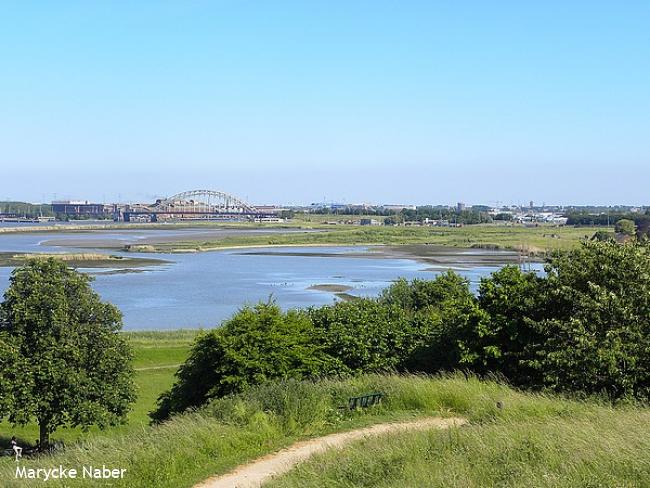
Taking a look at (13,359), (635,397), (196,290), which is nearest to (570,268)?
(635,397)

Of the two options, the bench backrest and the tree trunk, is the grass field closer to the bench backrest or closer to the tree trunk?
the tree trunk

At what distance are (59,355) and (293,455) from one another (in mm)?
9655

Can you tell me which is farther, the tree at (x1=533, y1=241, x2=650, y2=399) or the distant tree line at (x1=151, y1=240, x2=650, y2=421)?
the distant tree line at (x1=151, y1=240, x2=650, y2=421)

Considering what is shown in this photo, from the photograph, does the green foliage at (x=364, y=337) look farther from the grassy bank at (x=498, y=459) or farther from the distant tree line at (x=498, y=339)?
the grassy bank at (x=498, y=459)

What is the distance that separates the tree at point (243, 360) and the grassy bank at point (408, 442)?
2.81 metres

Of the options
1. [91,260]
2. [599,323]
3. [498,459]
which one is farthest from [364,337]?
[91,260]

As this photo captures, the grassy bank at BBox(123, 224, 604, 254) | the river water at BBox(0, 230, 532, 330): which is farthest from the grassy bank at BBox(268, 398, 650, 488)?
the grassy bank at BBox(123, 224, 604, 254)

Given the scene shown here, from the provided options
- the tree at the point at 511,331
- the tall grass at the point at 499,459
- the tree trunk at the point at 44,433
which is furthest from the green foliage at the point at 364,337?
the tall grass at the point at 499,459

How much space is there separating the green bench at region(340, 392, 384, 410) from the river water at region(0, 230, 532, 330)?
21.1 m

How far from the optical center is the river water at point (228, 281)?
48281mm

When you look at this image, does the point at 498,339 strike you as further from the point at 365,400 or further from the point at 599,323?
the point at 365,400

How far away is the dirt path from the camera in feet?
30.1

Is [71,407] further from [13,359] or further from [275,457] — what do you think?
[275,457]

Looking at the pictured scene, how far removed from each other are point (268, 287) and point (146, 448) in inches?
2003
